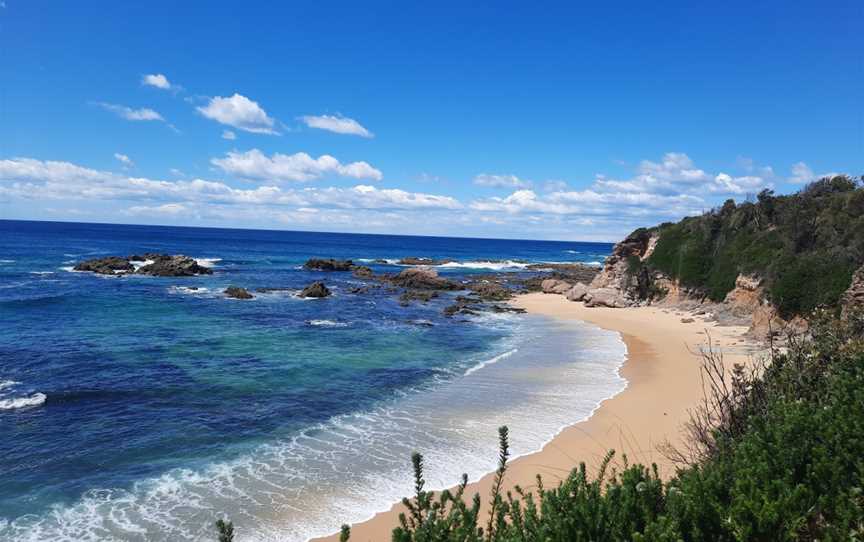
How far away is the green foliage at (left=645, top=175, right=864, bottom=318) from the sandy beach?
3.62m

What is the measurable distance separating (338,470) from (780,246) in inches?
1163

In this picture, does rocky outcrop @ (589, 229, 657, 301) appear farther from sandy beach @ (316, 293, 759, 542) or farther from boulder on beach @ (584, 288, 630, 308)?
sandy beach @ (316, 293, 759, 542)

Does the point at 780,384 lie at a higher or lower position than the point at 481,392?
higher

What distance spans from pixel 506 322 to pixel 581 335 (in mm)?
6476

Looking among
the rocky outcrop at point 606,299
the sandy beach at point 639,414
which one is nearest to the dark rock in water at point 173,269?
the rocky outcrop at point 606,299

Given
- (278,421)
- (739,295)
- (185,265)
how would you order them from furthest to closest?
(185,265)
(739,295)
(278,421)

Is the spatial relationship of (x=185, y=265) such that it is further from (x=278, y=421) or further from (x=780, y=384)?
(x=780, y=384)

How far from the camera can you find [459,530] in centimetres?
396

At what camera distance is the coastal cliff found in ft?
79.8

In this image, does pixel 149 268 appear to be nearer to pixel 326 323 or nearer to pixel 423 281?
pixel 423 281

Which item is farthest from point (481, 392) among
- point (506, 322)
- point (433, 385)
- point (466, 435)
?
point (506, 322)

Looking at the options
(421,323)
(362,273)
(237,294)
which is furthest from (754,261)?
(362,273)

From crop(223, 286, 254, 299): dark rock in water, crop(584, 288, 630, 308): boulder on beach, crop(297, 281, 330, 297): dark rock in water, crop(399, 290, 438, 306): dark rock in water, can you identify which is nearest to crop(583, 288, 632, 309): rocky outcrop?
crop(584, 288, 630, 308): boulder on beach

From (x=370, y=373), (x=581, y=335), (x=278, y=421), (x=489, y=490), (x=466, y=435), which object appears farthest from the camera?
(x=581, y=335)
